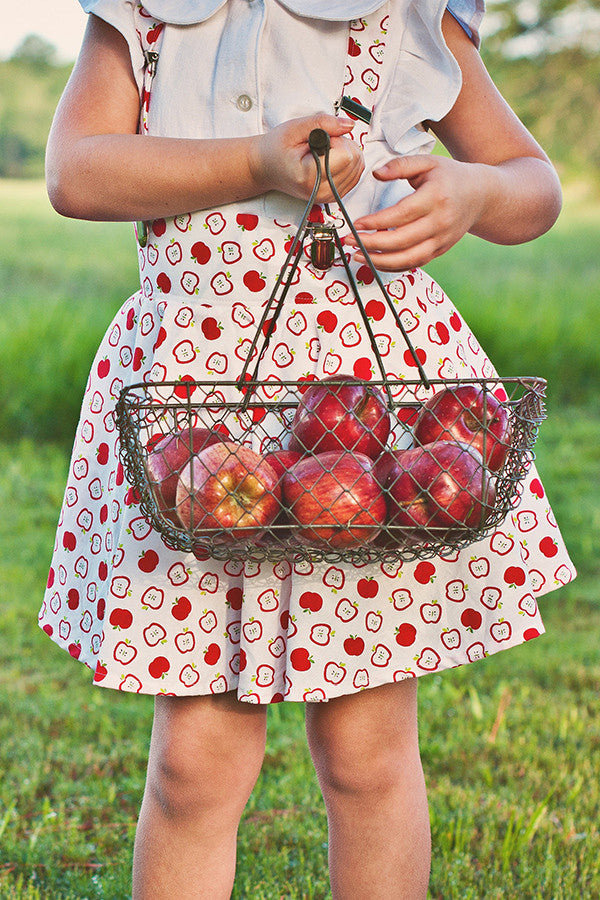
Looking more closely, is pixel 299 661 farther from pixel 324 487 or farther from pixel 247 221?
pixel 247 221

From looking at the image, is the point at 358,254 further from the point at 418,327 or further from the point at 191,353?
the point at 191,353

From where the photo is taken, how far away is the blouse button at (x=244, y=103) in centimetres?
131

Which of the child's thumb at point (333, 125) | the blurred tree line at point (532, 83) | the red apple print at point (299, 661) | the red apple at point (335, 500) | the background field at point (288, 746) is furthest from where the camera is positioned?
the blurred tree line at point (532, 83)

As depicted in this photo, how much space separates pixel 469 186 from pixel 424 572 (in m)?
0.47

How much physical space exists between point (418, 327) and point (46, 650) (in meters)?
2.13

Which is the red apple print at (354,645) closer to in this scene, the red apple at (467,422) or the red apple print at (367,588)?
the red apple print at (367,588)

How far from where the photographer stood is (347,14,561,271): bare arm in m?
1.16

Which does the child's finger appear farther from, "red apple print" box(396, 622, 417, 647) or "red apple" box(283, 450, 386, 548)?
"red apple print" box(396, 622, 417, 647)

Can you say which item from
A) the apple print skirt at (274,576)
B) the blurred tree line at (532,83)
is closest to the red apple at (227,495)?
the apple print skirt at (274,576)

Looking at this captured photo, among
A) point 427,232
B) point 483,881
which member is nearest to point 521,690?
point 483,881

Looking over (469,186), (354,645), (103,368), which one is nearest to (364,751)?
(354,645)

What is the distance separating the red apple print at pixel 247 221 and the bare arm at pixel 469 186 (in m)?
0.18

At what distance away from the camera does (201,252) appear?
4.38 ft

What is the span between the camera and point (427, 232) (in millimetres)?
1180
